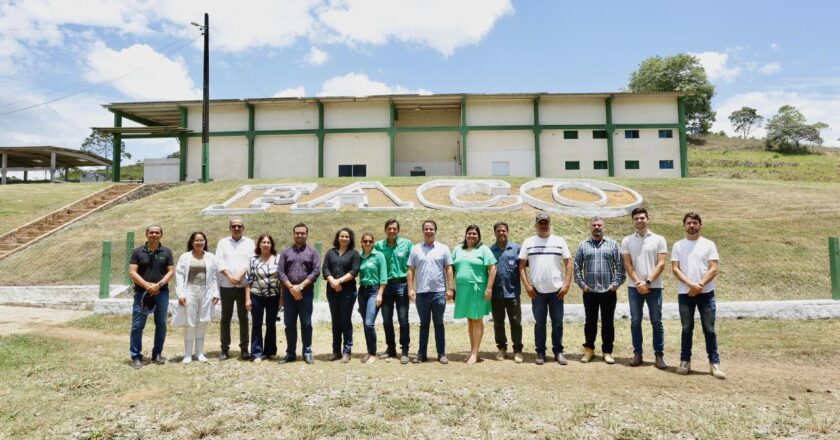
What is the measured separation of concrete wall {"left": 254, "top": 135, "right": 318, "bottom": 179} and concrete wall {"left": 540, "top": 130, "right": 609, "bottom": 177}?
14137 mm

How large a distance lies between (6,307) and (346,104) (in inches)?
830

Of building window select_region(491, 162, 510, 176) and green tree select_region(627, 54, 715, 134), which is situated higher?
green tree select_region(627, 54, 715, 134)

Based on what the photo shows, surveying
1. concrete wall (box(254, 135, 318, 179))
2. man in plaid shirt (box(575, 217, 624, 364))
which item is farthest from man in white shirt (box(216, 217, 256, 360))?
concrete wall (box(254, 135, 318, 179))

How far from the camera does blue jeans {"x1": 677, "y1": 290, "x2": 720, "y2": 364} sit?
5.41 metres

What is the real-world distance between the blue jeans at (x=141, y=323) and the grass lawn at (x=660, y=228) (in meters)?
6.73

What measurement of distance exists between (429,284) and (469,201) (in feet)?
34.4

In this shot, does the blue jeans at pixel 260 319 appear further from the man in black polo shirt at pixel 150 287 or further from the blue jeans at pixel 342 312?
the man in black polo shirt at pixel 150 287

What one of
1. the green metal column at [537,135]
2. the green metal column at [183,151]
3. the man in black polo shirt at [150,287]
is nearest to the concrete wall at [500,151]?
the green metal column at [537,135]

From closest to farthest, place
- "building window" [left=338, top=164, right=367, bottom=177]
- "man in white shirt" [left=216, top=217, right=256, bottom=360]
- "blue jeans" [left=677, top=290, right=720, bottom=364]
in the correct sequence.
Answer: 1. "blue jeans" [left=677, top=290, right=720, bottom=364]
2. "man in white shirt" [left=216, top=217, right=256, bottom=360]
3. "building window" [left=338, top=164, right=367, bottom=177]

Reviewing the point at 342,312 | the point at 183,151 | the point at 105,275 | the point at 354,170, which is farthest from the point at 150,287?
the point at 183,151

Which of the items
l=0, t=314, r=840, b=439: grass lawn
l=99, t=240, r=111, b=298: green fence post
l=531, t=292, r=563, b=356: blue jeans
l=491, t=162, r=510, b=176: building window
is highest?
l=491, t=162, r=510, b=176: building window

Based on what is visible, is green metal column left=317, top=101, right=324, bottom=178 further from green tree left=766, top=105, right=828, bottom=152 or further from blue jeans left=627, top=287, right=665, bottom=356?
green tree left=766, top=105, right=828, bottom=152

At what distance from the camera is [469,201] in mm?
16281

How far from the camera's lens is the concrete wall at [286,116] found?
95.6 feet
